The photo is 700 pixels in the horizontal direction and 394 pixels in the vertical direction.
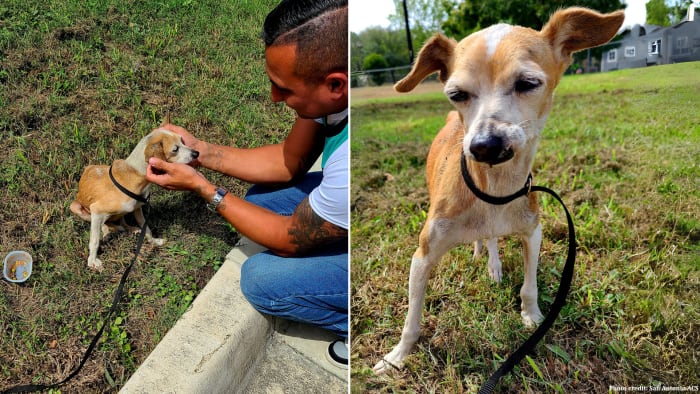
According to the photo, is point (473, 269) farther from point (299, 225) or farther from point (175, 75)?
point (175, 75)

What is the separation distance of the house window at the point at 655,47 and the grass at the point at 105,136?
94.3 inches

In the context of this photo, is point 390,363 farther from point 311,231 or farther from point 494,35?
point 494,35

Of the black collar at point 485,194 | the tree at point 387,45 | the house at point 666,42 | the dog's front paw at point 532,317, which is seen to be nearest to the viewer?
the house at point 666,42

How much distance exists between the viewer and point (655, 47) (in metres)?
1.80

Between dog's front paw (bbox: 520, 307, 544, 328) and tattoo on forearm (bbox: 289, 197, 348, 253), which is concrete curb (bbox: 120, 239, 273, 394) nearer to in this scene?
tattoo on forearm (bbox: 289, 197, 348, 253)

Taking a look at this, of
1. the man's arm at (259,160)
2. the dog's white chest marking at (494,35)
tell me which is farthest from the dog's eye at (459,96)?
the man's arm at (259,160)

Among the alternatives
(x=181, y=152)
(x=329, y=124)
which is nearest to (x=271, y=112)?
(x=181, y=152)

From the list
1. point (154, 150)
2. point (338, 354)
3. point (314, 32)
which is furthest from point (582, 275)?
point (154, 150)

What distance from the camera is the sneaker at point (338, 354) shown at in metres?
2.45

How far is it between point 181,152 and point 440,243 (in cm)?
165

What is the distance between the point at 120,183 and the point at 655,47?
9.00ft

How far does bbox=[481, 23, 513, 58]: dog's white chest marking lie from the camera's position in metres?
1.62

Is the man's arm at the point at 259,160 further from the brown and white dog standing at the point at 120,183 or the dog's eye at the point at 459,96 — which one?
the dog's eye at the point at 459,96

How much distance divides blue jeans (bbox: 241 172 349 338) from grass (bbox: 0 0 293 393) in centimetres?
52
